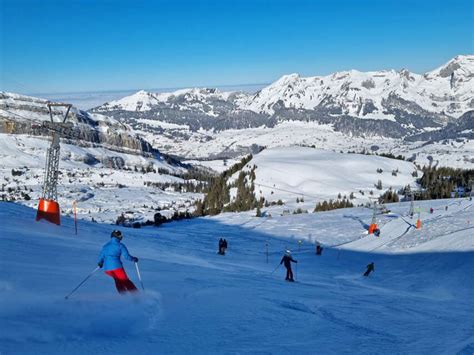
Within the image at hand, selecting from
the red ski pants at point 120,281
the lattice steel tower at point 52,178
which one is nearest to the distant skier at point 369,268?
the lattice steel tower at point 52,178

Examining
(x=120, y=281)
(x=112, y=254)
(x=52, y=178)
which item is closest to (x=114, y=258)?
(x=112, y=254)

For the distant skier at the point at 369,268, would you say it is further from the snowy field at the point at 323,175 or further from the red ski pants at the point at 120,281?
the snowy field at the point at 323,175

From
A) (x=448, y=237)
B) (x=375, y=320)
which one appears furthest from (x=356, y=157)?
(x=375, y=320)

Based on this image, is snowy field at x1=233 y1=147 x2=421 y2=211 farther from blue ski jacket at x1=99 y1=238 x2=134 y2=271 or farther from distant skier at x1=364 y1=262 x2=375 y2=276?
blue ski jacket at x1=99 y1=238 x2=134 y2=271

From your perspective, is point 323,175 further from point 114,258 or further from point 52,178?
point 114,258

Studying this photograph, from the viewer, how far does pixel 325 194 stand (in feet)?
385

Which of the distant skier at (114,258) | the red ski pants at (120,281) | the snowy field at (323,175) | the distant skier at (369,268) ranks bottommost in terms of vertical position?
the distant skier at (369,268)

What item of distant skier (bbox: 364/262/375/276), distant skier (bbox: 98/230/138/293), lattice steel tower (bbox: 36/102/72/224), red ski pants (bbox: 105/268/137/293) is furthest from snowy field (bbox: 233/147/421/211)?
distant skier (bbox: 98/230/138/293)

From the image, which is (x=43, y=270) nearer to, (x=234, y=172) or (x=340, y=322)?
(x=340, y=322)

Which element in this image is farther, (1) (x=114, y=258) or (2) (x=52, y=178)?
(2) (x=52, y=178)

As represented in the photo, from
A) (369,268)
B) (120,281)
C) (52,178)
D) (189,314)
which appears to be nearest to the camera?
(189,314)

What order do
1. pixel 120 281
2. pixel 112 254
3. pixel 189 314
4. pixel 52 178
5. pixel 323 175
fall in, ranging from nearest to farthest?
pixel 189 314
pixel 112 254
pixel 120 281
pixel 52 178
pixel 323 175

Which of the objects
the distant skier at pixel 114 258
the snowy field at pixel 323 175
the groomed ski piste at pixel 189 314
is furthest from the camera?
the snowy field at pixel 323 175

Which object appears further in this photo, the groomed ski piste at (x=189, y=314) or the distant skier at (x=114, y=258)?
the distant skier at (x=114, y=258)
